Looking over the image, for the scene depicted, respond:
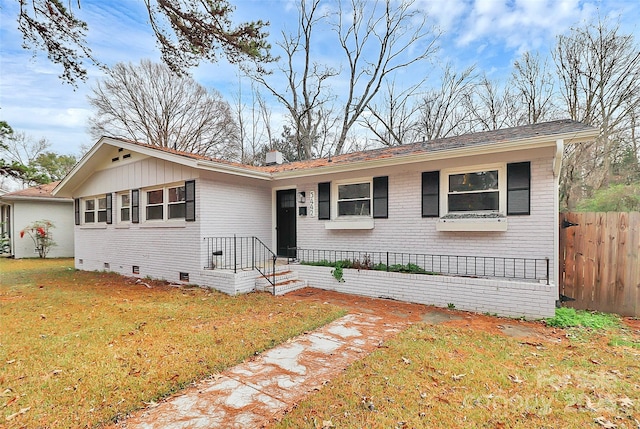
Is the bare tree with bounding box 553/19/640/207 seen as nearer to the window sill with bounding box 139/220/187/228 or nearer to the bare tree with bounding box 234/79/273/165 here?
the window sill with bounding box 139/220/187/228

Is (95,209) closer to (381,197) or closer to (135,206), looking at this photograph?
(135,206)

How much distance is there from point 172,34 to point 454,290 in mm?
7342

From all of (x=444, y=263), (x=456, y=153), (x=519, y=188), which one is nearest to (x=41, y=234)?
(x=444, y=263)

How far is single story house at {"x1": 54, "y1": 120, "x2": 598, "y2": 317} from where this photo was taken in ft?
19.9

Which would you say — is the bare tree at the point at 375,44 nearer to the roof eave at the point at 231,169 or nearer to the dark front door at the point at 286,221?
the dark front door at the point at 286,221

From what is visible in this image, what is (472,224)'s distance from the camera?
6.55 meters

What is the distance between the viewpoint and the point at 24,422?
2.61 meters

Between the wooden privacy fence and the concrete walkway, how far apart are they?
431cm

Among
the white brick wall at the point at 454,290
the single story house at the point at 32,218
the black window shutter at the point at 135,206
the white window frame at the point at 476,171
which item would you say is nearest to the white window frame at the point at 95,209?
the black window shutter at the point at 135,206

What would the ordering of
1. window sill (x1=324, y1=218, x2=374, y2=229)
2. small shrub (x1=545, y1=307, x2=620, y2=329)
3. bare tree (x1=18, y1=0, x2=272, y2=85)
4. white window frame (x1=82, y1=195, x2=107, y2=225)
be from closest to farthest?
bare tree (x1=18, y1=0, x2=272, y2=85)
small shrub (x1=545, y1=307, x2=620, y2=329)
window sill (x1=324, y1=218, x2=374, y2=229)
white window frame (x1=82, y1=195, x2=107, y2=225)

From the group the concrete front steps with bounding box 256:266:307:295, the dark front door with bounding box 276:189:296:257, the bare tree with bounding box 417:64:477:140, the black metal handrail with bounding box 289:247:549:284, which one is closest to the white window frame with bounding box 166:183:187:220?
the dark front door with bounding box 276:189:296:257

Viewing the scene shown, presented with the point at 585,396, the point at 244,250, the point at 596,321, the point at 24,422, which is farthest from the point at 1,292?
the point at 596,321

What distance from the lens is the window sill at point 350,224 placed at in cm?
802

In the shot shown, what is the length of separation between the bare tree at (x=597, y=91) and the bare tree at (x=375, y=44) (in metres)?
7.15
